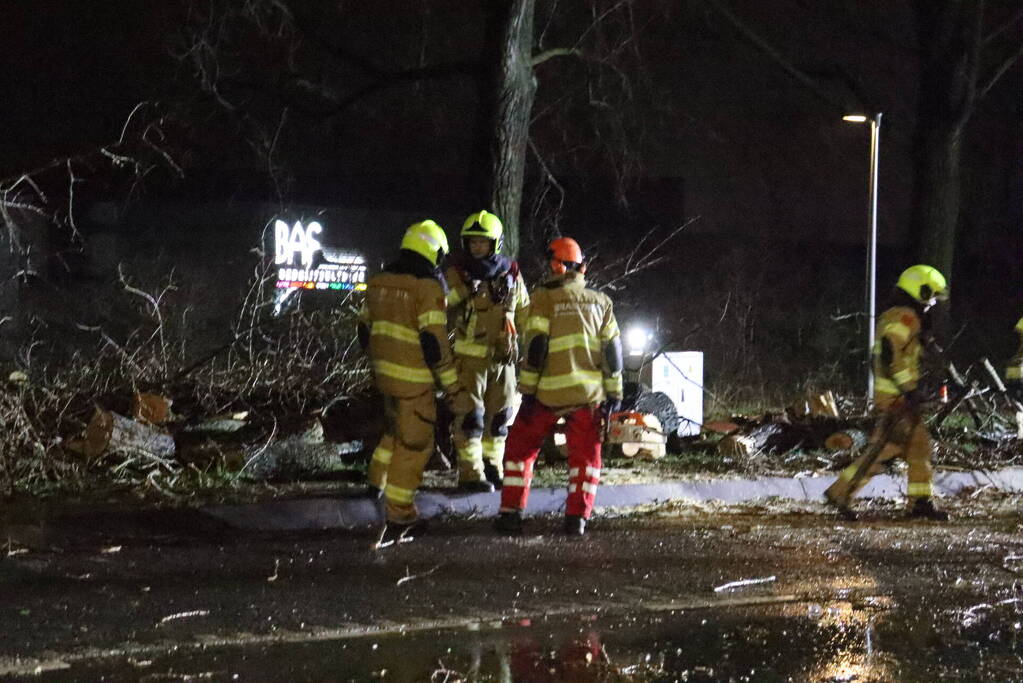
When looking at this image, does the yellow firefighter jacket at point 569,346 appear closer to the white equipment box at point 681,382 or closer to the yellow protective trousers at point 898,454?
the yellow protective trousers at point 898,454

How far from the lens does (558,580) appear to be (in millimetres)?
6379

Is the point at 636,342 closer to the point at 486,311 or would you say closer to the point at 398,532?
the point at 486,311

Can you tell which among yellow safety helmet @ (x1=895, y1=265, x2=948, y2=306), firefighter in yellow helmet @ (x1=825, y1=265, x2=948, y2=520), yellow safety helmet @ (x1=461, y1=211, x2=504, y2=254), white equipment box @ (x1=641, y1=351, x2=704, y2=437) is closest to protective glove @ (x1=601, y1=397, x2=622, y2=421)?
yellow safety helmet @ (x1=461, y1=211, x2=504, y2=254)

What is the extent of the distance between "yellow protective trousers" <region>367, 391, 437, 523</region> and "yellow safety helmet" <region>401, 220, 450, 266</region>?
80cm

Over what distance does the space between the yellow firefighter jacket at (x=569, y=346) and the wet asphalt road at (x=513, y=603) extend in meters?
0.90

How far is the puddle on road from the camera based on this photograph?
484 centimetres

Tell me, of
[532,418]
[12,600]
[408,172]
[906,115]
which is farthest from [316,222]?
[12,600]

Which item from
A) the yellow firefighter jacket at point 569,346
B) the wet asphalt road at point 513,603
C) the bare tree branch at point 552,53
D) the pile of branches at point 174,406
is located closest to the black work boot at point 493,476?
the wet asphalt road at point 513,603

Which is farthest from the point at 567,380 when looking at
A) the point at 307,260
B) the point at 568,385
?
the point at 307,260

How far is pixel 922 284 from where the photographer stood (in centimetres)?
823

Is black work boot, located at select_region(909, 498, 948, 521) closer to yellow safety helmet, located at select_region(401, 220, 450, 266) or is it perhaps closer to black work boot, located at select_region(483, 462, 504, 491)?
black work boot, located at select_region(483, 462, 504, 491)

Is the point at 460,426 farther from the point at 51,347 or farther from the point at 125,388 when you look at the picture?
the point at 51,347

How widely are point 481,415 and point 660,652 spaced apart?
291 cm

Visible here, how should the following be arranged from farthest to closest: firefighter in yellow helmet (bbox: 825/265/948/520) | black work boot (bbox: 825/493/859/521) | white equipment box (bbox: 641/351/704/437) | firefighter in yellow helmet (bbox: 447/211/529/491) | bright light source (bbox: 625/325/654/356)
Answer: bright light source (bbox: 625/325/654/356) → white equipment box (bbox: 641/351/704/437) → black work boot (bbox: 825/493/859/521) → firefighter in yellow helmet (bbox: 825/265/948/520) → firefighter in yellow helmet (bbox: 447/211/529/491)
